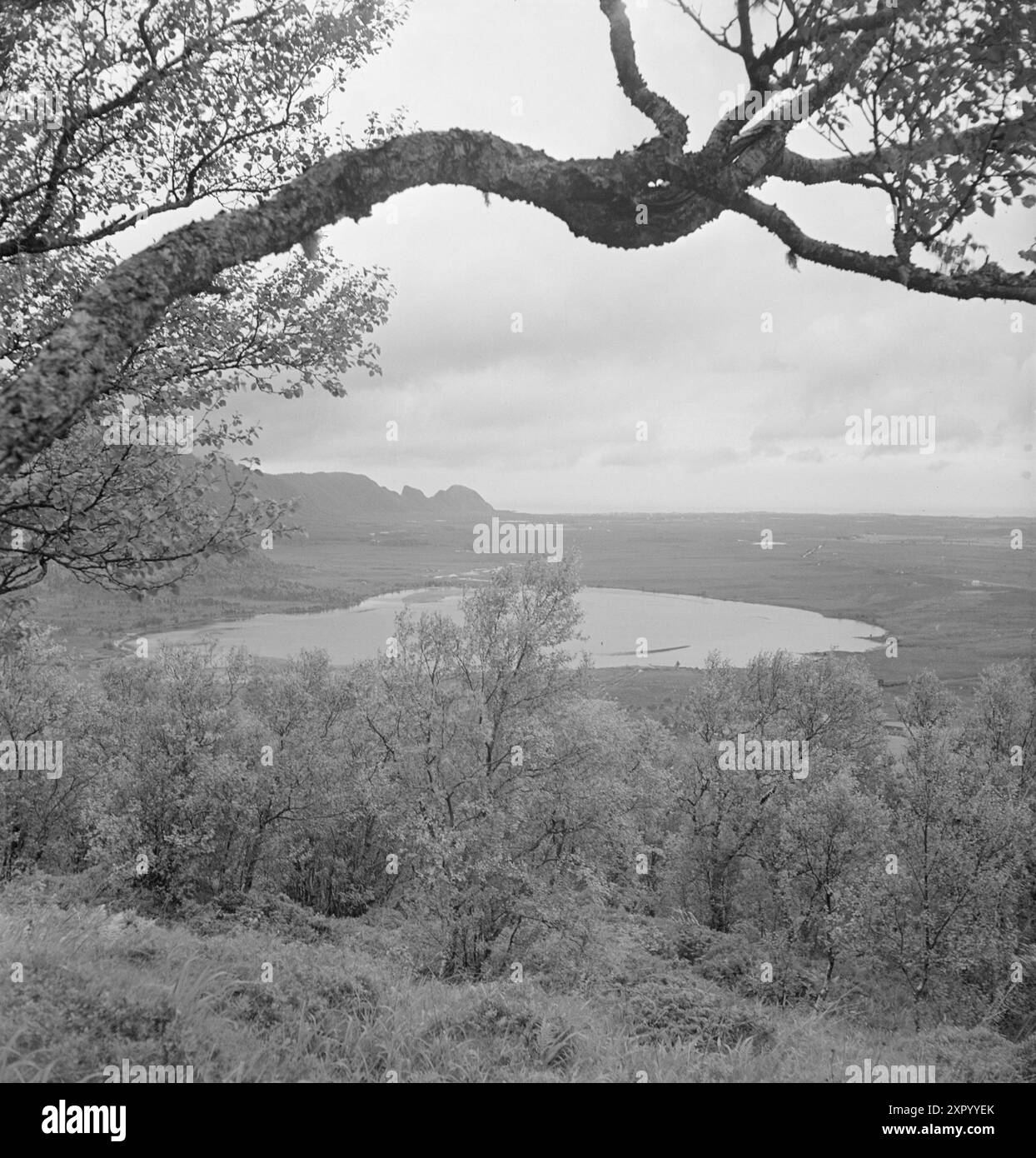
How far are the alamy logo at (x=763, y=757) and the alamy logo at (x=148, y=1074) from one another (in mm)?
32204

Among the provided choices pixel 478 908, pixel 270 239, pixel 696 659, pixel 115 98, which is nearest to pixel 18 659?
pixel 478 908

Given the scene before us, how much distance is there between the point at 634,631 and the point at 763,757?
11598cm

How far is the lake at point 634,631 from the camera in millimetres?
118438

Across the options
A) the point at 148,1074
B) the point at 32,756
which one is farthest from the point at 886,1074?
the point at 32,756

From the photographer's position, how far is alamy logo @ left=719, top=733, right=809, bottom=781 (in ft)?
110

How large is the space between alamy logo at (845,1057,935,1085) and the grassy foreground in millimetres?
100

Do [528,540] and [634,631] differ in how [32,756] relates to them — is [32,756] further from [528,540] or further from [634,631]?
[634,631]

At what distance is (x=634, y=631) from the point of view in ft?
488

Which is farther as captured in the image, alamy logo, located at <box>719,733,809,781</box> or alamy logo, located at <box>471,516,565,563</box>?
alamy logo, located at <box>719,733,809,781</box>
